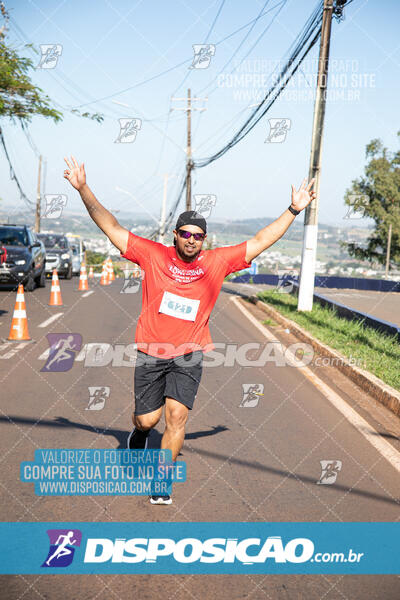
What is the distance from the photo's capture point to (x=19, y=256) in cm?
2086

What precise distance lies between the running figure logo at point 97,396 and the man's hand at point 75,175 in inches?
120

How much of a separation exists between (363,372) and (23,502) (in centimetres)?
573

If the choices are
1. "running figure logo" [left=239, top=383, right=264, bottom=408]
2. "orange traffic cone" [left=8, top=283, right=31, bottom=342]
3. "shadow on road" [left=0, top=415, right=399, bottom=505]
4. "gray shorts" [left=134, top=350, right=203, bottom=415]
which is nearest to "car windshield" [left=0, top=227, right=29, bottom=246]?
"orange traffic cone" [left=8, top=283, right=31, bottom=342]

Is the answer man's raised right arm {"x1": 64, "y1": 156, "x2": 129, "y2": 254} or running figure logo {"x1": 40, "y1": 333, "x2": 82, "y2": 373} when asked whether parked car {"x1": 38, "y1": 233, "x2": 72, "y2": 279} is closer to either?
running figure logo {"x1": 40, "y1": 333, "x2": 82, "y2": 373}

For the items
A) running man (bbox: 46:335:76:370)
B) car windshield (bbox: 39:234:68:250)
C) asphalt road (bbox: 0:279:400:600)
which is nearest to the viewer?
asphalt road (bbox: 0:279:400:600)

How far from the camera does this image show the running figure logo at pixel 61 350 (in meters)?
9.40

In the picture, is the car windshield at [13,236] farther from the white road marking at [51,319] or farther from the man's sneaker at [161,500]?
the man's sneaker at [161,500]

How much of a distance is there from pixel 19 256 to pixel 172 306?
17.2m

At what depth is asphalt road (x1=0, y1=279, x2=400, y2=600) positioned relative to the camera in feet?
11.6

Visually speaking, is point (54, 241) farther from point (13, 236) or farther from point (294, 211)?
point (294, 211)

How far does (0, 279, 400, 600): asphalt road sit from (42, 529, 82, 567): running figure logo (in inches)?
6.5

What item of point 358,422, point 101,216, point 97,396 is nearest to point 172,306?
point 101,216

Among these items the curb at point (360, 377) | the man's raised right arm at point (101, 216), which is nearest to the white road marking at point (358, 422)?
the curb at point (360, 377)

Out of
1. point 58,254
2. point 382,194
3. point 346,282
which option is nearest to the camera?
point 58,254
